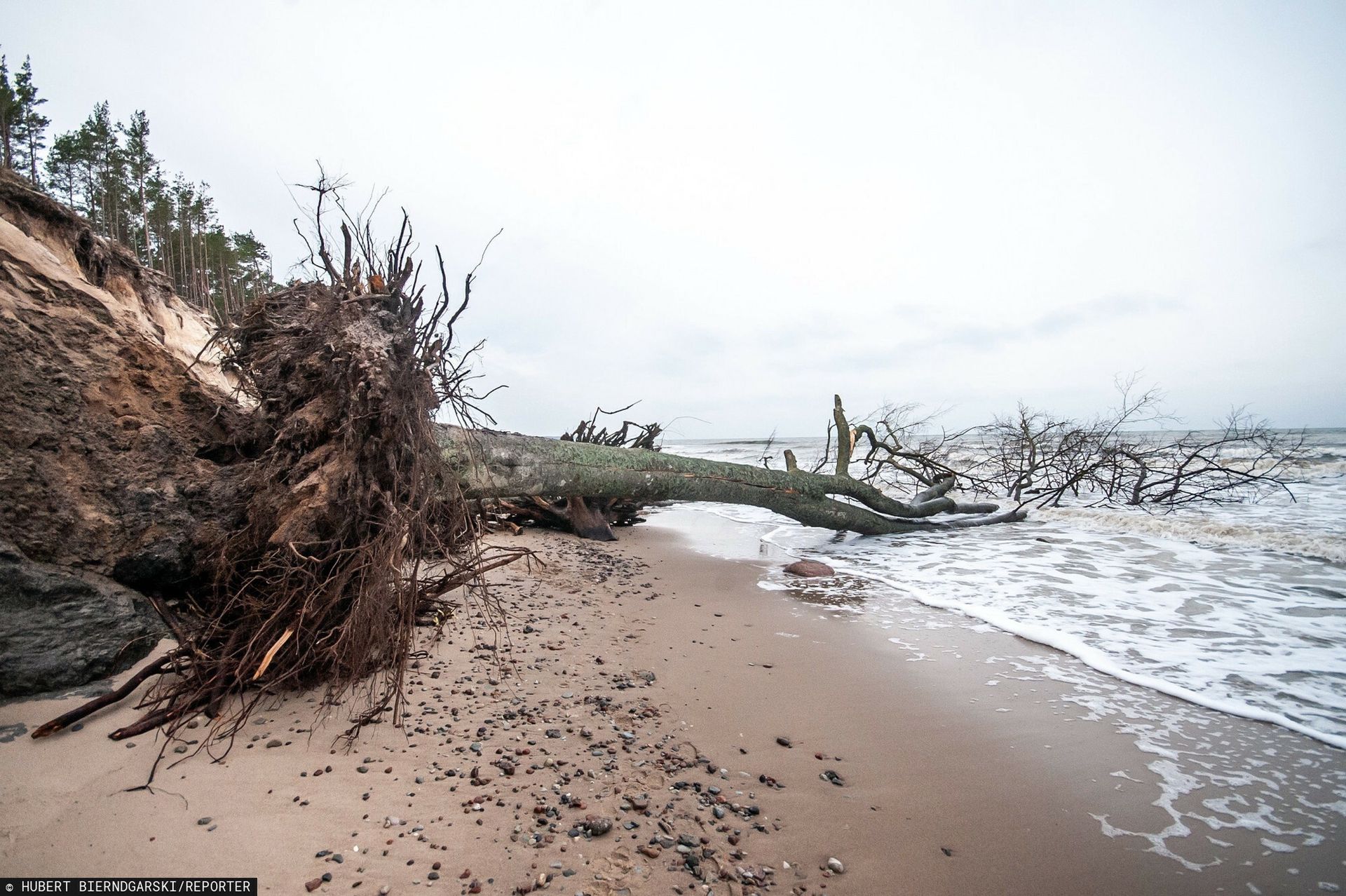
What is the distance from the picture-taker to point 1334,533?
6.50 metres

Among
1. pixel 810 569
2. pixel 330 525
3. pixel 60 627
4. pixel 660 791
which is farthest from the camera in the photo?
pixel 810 569

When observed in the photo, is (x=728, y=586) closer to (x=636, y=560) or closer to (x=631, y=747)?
(x=636, y=560)

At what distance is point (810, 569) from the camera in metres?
5.87

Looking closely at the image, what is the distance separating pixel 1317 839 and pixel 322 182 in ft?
17.0

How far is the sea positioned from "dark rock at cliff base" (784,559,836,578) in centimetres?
19

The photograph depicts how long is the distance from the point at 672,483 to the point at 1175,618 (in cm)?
428

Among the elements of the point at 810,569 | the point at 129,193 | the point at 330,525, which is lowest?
the point at 810,569

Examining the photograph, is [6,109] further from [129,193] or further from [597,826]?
[597,826]

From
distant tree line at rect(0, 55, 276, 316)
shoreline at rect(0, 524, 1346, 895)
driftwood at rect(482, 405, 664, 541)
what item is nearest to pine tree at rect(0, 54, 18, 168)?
distant tree line at rect(0, 55, 276, 316)

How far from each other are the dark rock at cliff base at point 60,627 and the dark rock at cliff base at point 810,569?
509 centimetres

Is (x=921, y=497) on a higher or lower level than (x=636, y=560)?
higher

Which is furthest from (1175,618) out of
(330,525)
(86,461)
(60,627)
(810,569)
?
(86,461)

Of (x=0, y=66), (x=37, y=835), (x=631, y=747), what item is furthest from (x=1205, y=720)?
(x=0, y=66)

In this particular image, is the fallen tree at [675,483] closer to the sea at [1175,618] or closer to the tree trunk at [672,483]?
the tree trunk at [672,483]
